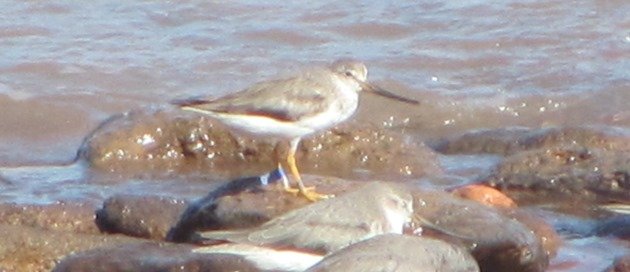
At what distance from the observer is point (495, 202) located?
770cm

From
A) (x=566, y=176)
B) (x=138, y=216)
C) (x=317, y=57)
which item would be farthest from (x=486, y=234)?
(x=317, y=57)

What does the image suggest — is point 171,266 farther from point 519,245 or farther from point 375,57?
point 375,57

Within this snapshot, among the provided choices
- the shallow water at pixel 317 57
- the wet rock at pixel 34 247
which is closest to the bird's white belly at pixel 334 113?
the wet rock at pixel 34 247

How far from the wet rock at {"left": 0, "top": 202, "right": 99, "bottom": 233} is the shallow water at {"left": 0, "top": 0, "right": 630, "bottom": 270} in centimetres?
200

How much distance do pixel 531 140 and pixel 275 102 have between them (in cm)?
214

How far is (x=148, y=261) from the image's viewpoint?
6082 millimetres

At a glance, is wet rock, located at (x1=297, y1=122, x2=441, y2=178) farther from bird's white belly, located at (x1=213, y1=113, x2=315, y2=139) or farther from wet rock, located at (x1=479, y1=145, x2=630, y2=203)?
bird's white belly, located at (x1=213, y1=113, x2=315, y2=139)

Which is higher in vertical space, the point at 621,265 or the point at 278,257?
the point at 278,257

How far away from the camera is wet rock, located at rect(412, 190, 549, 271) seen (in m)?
6.55

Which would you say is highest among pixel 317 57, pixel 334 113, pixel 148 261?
pixel 334 113

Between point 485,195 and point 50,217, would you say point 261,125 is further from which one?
point 485,195

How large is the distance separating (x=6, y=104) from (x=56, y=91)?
1.21 feet

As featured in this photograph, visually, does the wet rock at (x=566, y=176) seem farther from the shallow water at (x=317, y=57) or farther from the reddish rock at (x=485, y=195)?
the shallow water at (x=317, y=57)

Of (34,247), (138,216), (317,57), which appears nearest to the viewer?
(34,247)
